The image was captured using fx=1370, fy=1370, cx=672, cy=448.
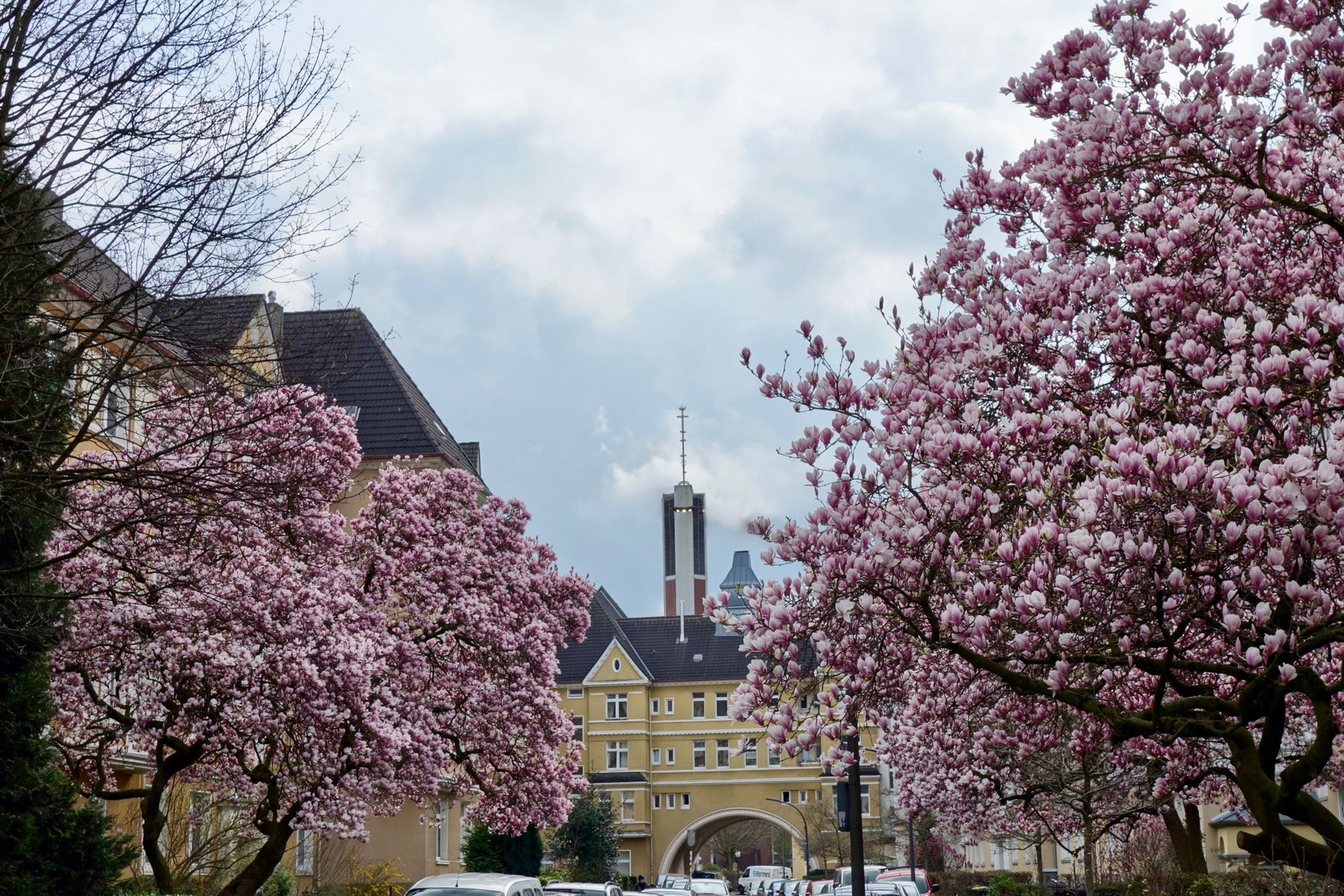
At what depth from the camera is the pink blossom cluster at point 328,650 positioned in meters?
19.9

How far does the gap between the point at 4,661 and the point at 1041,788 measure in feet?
43.8

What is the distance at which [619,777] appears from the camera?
245 feet

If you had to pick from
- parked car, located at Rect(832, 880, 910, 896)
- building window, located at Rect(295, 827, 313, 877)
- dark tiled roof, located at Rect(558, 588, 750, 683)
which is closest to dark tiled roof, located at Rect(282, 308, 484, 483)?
building window, located at Rect(295, 827, 313, 877)

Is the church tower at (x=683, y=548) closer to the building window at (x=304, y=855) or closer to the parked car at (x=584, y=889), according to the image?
the building window at (x=304, y=855)

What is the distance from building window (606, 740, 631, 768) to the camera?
75.6 m

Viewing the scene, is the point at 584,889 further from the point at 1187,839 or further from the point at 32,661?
the point at 1187,839

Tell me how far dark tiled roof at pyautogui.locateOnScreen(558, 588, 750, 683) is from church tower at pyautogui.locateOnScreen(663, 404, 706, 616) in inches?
842

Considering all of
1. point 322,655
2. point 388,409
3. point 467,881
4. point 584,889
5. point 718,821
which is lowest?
point 718,821

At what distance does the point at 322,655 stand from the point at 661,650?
59079mm

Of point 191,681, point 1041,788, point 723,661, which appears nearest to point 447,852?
point 191,681

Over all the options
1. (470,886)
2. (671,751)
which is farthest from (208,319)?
(671,751)

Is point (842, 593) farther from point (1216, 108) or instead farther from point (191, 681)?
point (191, 681)

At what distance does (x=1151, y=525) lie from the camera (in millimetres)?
7816

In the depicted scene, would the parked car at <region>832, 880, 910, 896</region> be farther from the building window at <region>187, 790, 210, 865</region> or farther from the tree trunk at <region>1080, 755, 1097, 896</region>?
the building window at <region>187, 790, 210, 865</region>
